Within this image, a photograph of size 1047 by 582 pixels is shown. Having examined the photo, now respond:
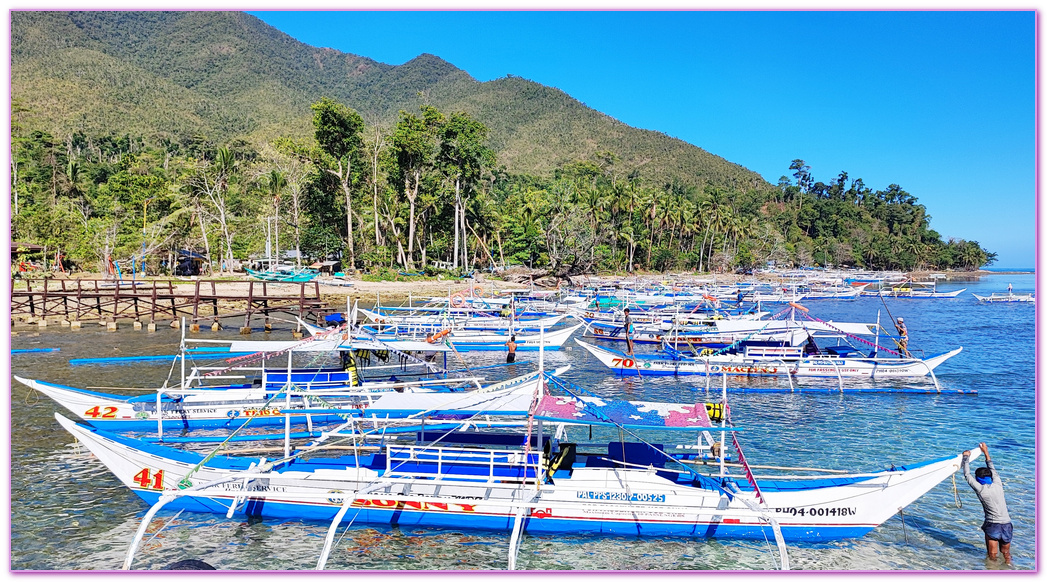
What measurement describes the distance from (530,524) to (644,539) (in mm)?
2389

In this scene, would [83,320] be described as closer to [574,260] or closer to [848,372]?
[848,372]

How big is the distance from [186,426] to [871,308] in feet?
235

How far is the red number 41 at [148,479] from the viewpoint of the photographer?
47.8 feet

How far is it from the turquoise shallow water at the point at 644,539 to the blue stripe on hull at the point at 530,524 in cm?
19

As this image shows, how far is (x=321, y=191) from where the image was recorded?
3182 inches

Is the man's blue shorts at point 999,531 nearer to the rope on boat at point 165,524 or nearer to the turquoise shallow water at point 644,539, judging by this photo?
the turquoise shallow water at point 644,539

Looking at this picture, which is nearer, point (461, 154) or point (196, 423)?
point (196, 423)

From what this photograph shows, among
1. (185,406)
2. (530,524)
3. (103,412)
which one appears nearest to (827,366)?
(530,524)

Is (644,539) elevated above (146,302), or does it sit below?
below

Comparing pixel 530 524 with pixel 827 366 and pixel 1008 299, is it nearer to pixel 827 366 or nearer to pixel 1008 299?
pixel 827 366

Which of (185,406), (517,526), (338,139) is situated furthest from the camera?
(338,139)

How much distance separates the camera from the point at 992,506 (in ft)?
40.9

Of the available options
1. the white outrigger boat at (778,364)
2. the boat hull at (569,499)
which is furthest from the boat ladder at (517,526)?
the white outrigger boat at (778,364)

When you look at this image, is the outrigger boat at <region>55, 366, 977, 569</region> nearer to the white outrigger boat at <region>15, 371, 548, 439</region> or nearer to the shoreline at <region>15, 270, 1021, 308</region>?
the white outrigger boat at <region>15, 371, 548, 439</region>
